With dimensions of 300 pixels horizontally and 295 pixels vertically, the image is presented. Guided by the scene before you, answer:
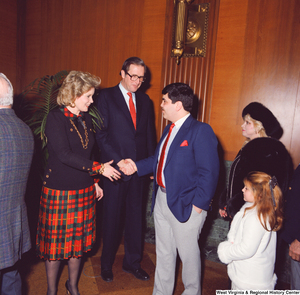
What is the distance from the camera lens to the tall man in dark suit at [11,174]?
140cm

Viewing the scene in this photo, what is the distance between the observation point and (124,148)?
2.36 metres

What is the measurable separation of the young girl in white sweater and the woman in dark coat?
0.16 meters

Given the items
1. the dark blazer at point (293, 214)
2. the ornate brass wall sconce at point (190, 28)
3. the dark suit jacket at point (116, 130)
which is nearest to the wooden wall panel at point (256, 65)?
the ornate brass wall sconce at point (190, 28)

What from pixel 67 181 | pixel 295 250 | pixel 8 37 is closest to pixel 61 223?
pixel 67 181

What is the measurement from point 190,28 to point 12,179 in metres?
2.33

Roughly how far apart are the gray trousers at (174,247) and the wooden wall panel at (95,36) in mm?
1547

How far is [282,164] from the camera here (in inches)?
68.3

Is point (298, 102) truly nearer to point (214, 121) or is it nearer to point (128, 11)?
point (214, 121)

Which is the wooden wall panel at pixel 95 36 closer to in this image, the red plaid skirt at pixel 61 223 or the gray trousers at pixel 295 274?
the red plaid skirt at pixel 61 223

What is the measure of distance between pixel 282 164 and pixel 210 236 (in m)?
1.41

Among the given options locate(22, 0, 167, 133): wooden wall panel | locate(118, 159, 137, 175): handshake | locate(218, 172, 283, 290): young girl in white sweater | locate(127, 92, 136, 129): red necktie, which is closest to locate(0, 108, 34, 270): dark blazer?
locate(118, 159, 137, 175): handshake

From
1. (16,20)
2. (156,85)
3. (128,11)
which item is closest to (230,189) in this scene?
(156,85)

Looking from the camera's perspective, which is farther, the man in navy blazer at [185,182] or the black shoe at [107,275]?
the black shoe at [107,275]

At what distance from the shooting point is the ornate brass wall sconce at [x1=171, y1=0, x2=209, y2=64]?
2766 mm
